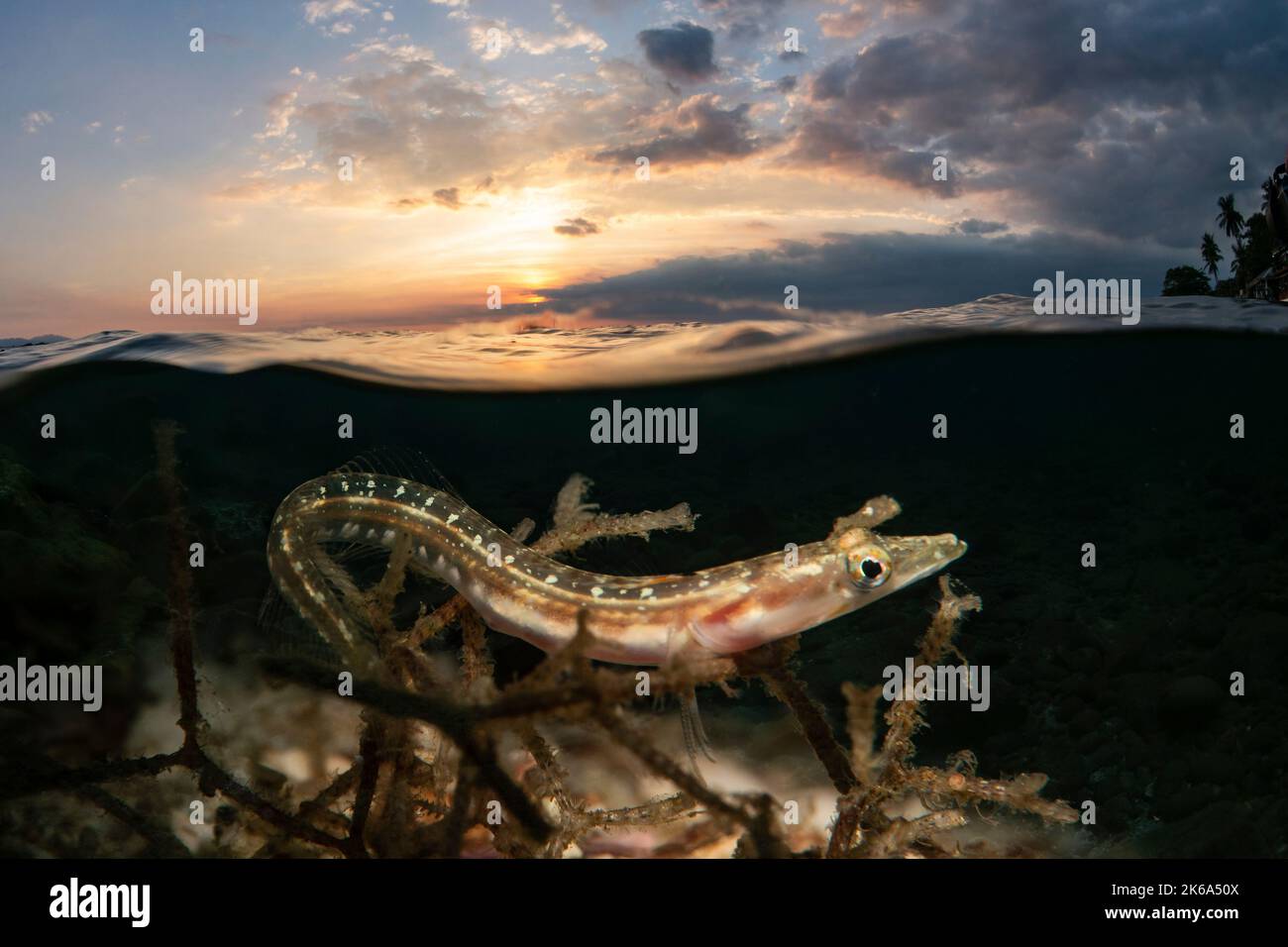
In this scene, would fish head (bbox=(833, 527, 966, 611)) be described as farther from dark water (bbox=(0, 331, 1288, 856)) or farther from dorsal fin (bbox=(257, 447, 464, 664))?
dorsal fin (bbox=(257, 447, 464, 664))

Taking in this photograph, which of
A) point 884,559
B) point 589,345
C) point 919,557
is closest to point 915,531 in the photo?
point 589,345

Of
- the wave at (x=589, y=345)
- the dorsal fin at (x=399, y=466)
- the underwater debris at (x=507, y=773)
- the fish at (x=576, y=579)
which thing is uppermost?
the wave at (x=589, y=345)

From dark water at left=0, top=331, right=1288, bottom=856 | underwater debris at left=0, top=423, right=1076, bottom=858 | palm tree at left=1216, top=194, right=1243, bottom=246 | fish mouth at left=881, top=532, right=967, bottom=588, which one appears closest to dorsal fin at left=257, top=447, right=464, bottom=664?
underwater debris at left=0, top=423, right=1076, bottom=858

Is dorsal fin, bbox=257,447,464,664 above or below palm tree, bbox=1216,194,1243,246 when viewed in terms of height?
below

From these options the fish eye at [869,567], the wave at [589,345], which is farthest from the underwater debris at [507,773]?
the wave at [589,345]

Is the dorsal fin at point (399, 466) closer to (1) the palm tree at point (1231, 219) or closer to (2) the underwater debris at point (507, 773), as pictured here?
(2) the underwater debris at point (507, 773)

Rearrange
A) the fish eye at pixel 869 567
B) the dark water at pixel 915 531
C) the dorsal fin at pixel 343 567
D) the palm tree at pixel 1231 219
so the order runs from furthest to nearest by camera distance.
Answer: the palm tree at pixel 1231 219 → the dark water at pixel 915 531 → the dorsal fin at pixel 343 567 → the fish eye at pixel 869 567
